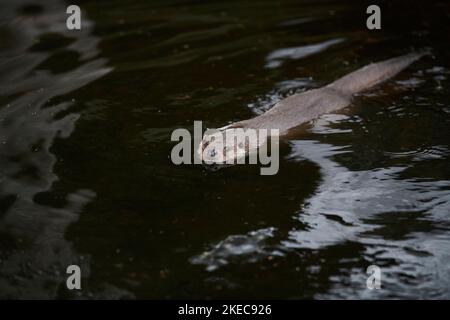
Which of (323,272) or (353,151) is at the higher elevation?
(353,151)

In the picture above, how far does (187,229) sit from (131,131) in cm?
174

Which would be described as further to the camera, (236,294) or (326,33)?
(326,33)

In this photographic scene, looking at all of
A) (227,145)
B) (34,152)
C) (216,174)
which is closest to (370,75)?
(227,145)

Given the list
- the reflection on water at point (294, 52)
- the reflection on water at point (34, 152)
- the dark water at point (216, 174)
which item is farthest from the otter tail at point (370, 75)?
the reflection on water at point (34, 152)

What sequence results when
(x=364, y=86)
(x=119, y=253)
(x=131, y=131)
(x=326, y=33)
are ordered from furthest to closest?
(x=326, y=33) < (x=364, y=86) < (x=131, y=131) < (x=119, y=253)

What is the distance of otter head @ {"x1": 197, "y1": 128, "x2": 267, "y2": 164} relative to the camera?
5.14m

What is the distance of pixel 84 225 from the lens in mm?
4367

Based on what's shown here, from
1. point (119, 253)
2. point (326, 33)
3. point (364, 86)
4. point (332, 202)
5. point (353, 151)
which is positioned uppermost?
point (326, 33)

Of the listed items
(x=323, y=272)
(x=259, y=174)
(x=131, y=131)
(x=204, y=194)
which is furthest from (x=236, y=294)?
(x=131, y=131)

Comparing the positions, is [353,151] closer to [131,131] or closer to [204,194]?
[204,194]

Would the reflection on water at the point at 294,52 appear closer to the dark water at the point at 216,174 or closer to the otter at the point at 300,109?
the dark water at the point at 216,174

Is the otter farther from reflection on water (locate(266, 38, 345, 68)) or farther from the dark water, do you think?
reflection on water (locate(266, 38, 345, 68))

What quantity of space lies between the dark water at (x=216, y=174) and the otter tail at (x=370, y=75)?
167mm
